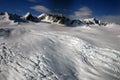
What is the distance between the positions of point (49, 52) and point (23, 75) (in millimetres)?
4613

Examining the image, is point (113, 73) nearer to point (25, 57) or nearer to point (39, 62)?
point (39, 62)

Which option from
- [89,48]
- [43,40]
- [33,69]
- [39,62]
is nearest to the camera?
[33,69]

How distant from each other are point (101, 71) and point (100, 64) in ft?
3.48

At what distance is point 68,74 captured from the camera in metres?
14.4

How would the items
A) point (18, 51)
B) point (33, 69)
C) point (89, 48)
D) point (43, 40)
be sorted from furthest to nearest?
point (43, 40) → point (89, 48) → point (18, 51) → point (33, 69)

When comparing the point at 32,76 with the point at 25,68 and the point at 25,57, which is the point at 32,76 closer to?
the point at 25,68

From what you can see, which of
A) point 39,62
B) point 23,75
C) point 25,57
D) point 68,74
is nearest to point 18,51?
point 25,57

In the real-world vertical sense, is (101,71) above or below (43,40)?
below

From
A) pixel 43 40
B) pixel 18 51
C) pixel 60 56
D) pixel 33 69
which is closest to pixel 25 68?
pixel 33 69

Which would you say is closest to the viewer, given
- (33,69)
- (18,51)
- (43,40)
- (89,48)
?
(33,69)

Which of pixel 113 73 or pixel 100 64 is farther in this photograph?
Answer: pixel 100 64

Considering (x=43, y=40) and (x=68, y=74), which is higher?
(x=43, y=40)

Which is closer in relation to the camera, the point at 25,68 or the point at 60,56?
the point at 25,68

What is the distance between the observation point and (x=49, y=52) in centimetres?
1744
